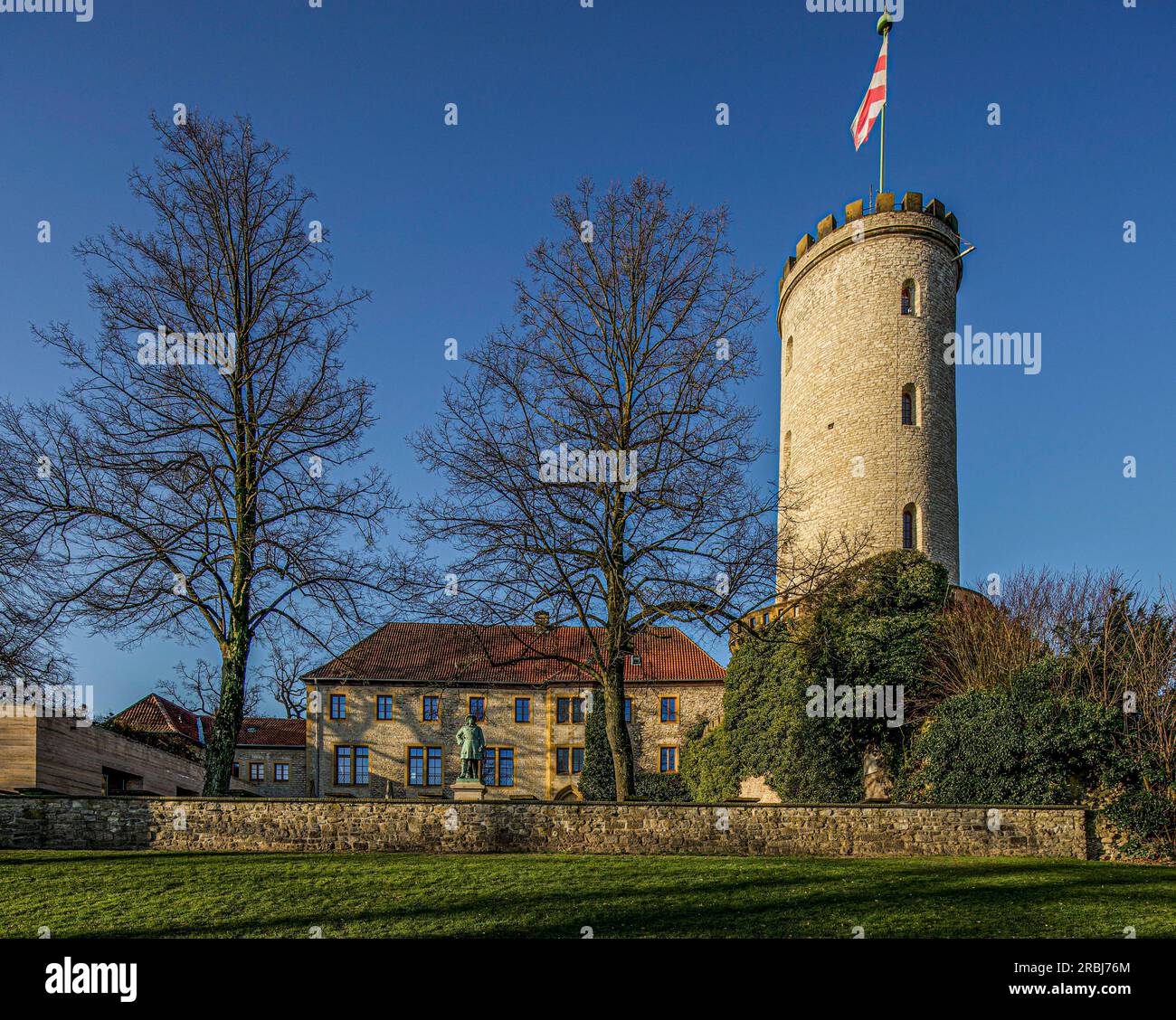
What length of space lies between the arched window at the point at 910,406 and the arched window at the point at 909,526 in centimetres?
263

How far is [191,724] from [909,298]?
32.9 metres

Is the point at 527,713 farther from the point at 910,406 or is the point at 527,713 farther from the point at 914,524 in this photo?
the point at 910,406

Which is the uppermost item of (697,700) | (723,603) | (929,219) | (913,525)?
(929,219)

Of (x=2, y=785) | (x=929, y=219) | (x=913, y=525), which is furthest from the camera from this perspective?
(x=929, y=219)

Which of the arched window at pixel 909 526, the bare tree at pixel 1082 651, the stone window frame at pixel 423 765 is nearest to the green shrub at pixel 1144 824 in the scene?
the bare tree at pixel 1082 651

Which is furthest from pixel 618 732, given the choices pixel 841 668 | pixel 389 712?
pixel 389 712

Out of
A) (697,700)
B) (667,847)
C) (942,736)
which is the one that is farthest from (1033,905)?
(697,700)

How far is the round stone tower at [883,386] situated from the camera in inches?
1105

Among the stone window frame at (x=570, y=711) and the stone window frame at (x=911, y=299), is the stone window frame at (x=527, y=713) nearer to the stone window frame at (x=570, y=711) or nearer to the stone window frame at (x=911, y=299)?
the stone window frame at (x=570, y=711)

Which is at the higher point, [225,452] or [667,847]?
[225,452]

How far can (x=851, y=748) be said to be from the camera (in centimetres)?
2462
